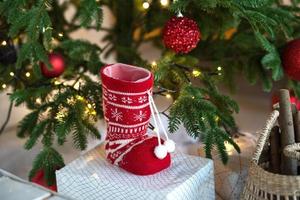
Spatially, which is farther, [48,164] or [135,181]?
[48,164]

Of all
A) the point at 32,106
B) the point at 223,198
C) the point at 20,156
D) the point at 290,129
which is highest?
the point at 290,129

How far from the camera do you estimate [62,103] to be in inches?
44.8

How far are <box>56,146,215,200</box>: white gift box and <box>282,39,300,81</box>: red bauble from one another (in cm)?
43

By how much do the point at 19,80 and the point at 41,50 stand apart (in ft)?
1.01

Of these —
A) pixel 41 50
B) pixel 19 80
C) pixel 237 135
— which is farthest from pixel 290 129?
pixel 19 80

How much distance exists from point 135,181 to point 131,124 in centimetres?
11

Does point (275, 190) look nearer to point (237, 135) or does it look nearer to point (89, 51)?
point (237, 135)

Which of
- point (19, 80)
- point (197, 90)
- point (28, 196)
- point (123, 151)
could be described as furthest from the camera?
point (19, 80)

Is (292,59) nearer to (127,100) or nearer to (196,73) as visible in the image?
(196,73)

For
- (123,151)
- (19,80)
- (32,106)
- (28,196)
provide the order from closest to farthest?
(28,196) → (123,151) → (32,106) → (19,80)

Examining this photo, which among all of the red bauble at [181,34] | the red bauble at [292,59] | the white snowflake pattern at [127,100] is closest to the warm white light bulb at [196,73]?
the red bauble at [181,34]

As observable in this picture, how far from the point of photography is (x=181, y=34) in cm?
109

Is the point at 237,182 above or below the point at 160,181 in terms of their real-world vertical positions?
below

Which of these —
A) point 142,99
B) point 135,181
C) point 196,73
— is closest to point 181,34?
point 196,73
